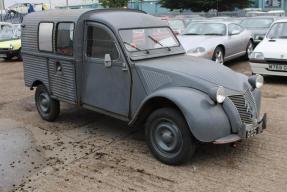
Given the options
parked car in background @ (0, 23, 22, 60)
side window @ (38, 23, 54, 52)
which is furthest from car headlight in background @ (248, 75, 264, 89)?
parked car in background @ (0, 23, 22, 60)

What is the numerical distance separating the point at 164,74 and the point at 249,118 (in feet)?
4.01

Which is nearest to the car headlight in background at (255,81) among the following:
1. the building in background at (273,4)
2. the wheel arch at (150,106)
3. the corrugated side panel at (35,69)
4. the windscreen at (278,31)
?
the wheel arch at (150,106)

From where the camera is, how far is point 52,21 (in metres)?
6.74

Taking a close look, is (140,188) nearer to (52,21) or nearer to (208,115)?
(208,115)

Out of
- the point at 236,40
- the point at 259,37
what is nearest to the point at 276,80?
the point at 236,40

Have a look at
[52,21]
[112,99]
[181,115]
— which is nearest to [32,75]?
[52,21]

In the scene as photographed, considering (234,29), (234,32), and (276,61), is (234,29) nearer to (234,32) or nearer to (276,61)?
(234,32)

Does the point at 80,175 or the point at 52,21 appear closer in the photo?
the point at 80,175

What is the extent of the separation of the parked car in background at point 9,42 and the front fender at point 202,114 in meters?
13.2

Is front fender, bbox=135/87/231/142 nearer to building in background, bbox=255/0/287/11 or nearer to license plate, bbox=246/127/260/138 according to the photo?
license plate, bbox=246/127/260/138

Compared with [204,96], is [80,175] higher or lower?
lower

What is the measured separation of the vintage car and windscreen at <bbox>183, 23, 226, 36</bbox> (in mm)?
5748

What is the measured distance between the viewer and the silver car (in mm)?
10859

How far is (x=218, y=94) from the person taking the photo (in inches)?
188
